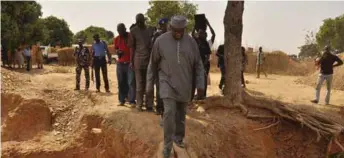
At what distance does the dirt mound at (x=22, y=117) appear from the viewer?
7.16 meters

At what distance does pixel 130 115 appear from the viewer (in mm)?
5941

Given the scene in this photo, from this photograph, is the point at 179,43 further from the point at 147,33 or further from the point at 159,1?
the point at 159,1

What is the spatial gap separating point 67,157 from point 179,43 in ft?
11.5

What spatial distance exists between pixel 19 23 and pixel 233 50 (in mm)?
14086

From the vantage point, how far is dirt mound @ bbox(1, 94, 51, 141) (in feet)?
23.5

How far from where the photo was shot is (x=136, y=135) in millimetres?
5484

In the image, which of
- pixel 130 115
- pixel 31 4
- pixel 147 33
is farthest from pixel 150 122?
pixel 31 4

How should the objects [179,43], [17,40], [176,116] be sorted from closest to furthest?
1. [179,43]
2. [176,116]
3. [17,40]

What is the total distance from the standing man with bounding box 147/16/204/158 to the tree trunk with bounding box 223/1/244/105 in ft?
8.58

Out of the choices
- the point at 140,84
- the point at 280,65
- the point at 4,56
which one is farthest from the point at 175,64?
the point at 280,65

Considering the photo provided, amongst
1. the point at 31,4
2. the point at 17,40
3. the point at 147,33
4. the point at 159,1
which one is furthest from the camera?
the point at 159,1

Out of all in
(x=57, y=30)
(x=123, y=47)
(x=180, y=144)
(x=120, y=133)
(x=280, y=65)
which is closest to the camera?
(x=180, y=144)

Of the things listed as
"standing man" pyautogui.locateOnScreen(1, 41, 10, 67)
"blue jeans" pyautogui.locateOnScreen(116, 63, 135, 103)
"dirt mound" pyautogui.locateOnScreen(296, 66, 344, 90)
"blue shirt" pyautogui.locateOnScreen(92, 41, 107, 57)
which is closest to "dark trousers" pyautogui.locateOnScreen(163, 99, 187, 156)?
"blue jeans" pyautogui.locateOnScreen(116, 63, 135, 103)

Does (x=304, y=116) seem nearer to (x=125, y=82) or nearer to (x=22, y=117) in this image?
(x=125, y=82)
